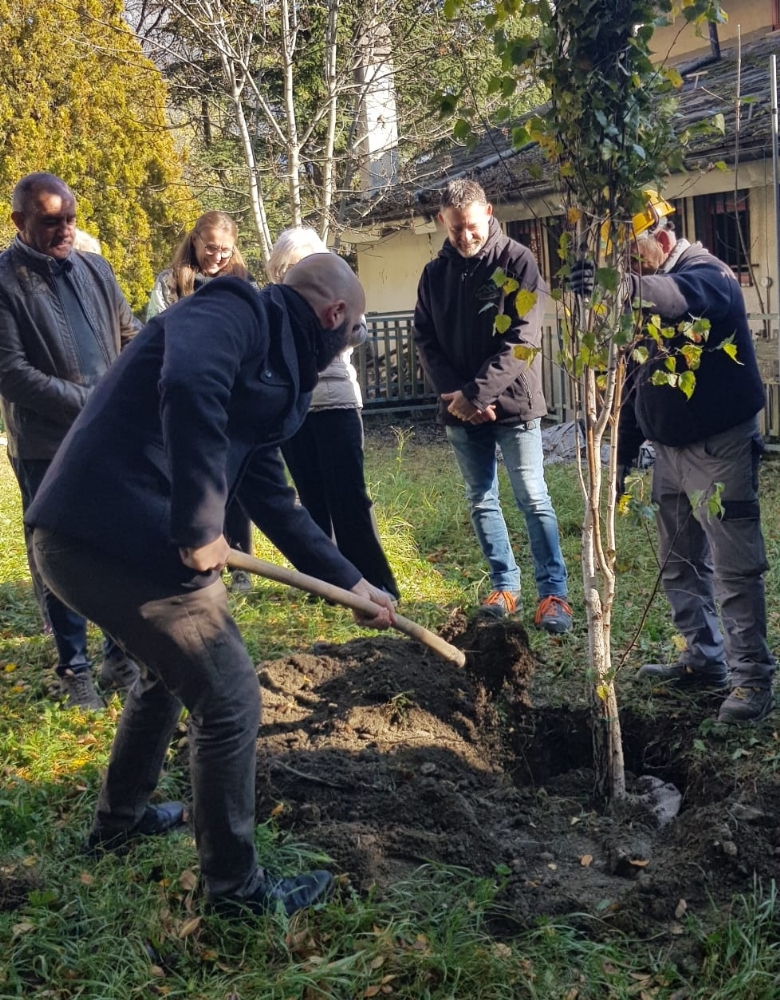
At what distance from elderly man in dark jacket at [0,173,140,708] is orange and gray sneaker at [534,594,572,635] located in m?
2.28

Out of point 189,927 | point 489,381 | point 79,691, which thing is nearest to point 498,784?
point 189,927

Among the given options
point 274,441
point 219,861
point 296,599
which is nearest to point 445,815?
point 219,861

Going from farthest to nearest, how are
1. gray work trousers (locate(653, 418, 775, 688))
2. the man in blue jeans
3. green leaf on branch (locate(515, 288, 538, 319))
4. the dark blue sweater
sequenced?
the man in blue jeans → gray work trousers (locate(653, 418, 775, 688)) → green leaf on branch (locate(515, 288, 538, 319)) → the dark blue sweater

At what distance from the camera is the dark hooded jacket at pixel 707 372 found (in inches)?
156

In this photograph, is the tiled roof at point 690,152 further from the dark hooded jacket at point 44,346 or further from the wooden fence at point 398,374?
the dark hooded jacket at point 44,346

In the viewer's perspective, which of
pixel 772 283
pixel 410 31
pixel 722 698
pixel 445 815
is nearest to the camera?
pixel 445 815

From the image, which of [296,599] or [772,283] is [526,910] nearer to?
[296,599]

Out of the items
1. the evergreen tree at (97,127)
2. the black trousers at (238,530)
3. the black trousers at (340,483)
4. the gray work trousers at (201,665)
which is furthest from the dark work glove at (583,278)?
the evergreen tree at (97,127)

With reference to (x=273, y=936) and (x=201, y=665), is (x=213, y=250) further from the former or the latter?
(x=273, y=936)

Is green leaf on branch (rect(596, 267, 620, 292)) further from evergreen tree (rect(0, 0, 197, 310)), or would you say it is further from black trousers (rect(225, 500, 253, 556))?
evergreen tree (rect(0, 0, 197, 310))

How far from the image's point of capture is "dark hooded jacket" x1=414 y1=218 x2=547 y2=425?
17.6 ft

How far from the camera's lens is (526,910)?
3133 mm

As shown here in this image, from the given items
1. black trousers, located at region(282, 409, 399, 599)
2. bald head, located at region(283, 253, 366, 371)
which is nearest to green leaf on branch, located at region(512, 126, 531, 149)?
bald head, located at region(283, 253, 366, 371)

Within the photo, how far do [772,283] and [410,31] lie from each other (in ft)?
23.2
